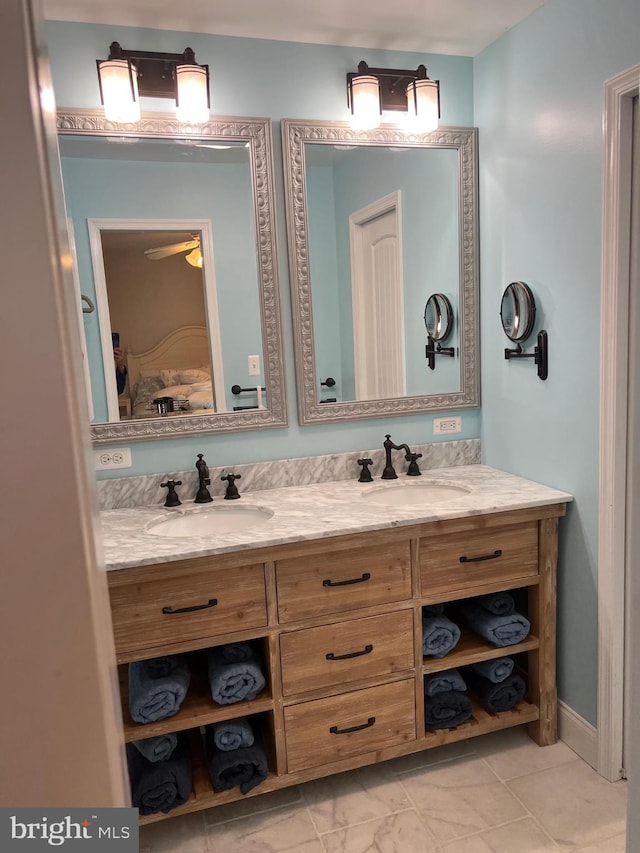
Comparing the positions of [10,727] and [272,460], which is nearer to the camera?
[10,727]

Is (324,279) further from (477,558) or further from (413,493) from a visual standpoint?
(477,558)

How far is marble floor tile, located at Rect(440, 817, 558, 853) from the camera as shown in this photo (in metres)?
1.73

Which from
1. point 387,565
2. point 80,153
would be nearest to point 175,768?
point 387,565

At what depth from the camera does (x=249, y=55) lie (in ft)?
6.92

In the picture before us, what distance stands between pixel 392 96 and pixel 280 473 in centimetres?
143

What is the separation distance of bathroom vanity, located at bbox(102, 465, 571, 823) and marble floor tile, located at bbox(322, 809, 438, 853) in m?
0.17

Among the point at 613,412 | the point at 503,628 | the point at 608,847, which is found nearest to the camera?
the point at 608,847

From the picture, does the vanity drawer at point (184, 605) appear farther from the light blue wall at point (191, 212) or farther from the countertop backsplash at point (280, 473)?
the light blue wall at point (191, 212)

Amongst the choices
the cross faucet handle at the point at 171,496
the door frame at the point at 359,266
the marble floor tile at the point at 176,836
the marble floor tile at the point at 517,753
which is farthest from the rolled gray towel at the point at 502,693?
the cross faucet handle at the point at 171,496

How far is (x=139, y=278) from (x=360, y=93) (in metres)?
1.00

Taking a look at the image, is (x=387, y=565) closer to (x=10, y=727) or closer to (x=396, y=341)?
(x=396, y=341)

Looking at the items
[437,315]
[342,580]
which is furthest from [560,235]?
[342,580]

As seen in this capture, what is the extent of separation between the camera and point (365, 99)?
7.09 ft

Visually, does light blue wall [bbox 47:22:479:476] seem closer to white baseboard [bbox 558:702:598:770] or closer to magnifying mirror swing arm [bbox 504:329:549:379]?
magnifying mirror swing arm [bbox 504:329:549:379]
